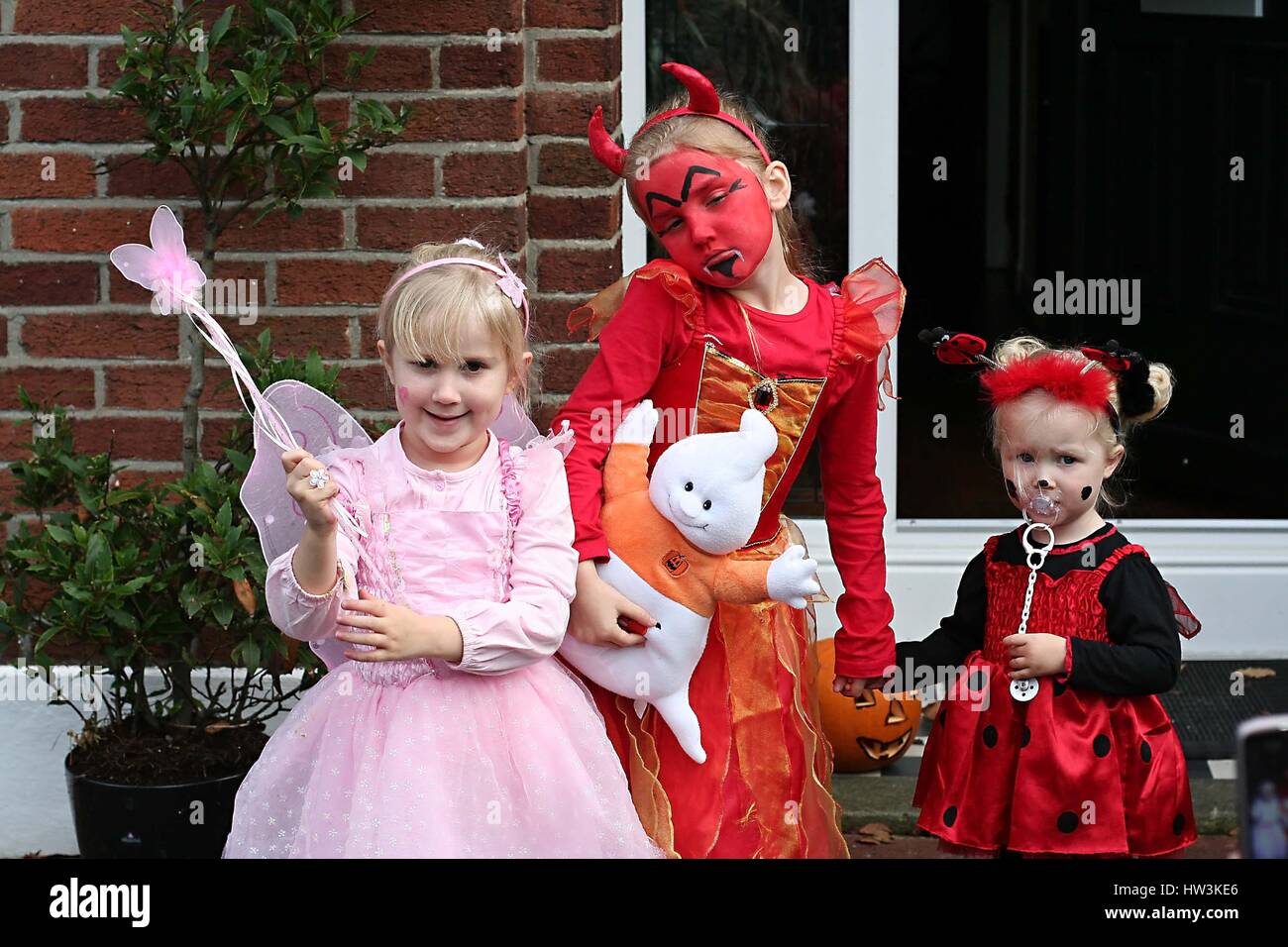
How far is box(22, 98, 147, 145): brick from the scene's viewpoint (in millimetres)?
3668

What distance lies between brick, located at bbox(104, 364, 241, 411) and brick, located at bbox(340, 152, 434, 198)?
0.55 meters

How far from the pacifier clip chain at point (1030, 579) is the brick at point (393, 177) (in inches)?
65.5

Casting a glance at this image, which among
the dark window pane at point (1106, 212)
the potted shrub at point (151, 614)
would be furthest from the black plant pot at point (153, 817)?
the dark window pane at point (1106, 212)

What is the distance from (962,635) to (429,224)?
1608mm

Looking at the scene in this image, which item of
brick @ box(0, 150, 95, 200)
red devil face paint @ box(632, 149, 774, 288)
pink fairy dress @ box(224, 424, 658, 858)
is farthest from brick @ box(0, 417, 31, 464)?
red devil face paint @ box(632, 149, 774, 288)

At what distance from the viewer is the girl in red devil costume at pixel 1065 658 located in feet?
9.19

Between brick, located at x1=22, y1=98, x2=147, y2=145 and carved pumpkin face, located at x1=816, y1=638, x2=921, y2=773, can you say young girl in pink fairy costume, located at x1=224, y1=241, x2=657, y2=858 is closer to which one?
brick, located at x1=22, y1=98, x2=147, y2=145

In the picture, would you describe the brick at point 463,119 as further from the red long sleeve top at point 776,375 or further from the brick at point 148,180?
the red long sleeve top at point 776,375

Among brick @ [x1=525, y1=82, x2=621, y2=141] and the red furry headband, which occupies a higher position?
brick @ [x1=525, y1=82, x2=621, y2=141]

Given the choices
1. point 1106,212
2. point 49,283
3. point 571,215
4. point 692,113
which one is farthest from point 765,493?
point 1106,212

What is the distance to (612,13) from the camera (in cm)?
383

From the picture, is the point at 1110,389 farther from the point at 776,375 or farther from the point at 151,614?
the point at 151,614
